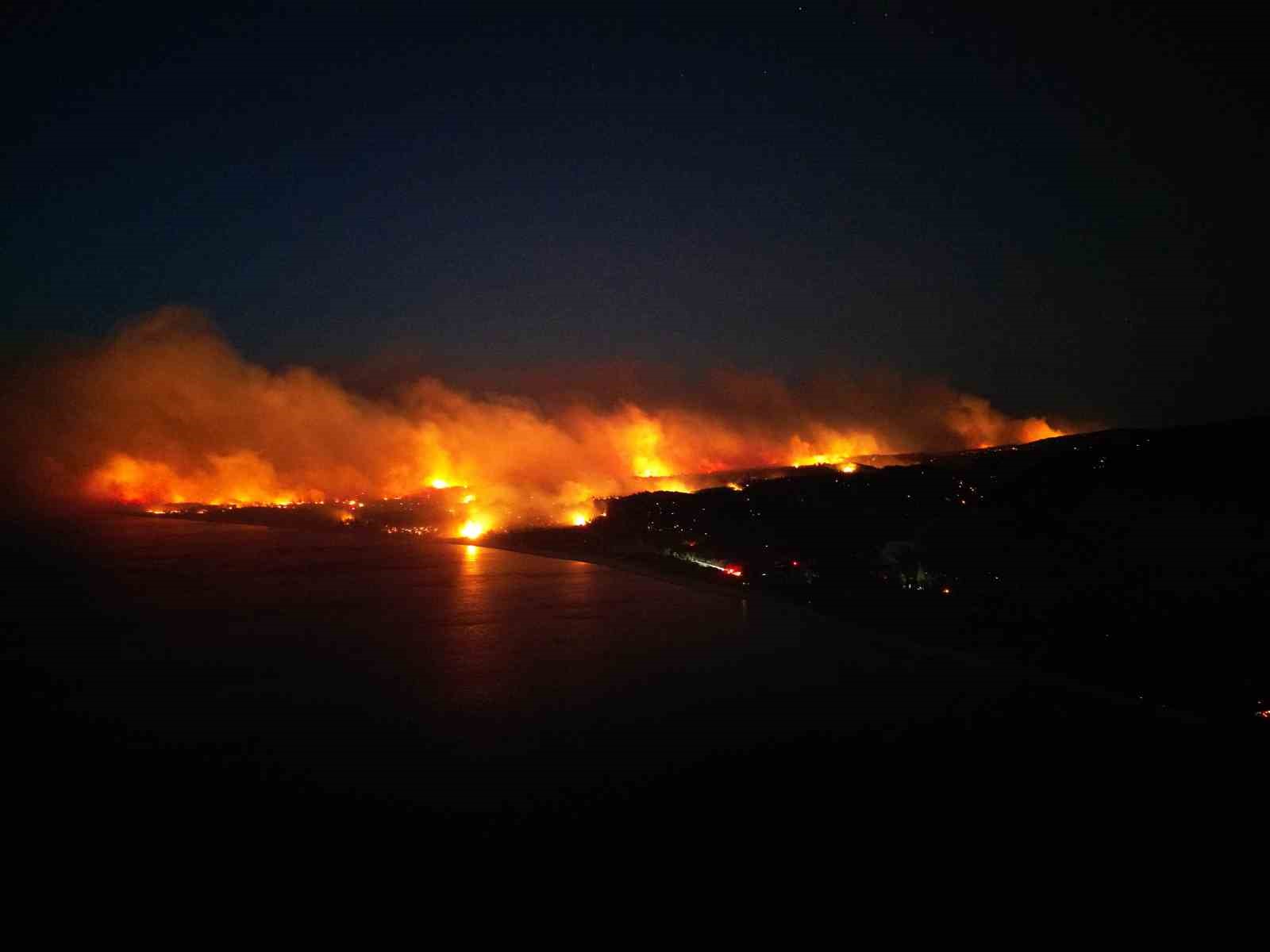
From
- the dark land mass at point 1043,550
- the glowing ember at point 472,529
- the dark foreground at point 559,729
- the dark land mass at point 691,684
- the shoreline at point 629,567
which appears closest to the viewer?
the dark foreground at point 559,729

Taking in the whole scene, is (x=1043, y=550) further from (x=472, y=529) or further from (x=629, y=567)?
(x=472, y=529)

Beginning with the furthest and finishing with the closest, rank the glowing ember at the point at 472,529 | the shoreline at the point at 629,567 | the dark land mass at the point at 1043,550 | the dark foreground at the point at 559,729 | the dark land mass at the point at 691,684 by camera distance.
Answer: the glowing ember at the point at 472,529 < the shoreline at the point at 629,567 < the dark land mass at the point at 1043,550 < the dark land mass at the point at 691,684 < the dark foreground at the point at 559,729

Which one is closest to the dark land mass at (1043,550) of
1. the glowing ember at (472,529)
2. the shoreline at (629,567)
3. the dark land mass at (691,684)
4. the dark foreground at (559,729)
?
the dark land mass at (691,684)

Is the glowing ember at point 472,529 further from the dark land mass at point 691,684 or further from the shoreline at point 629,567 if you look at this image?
the dark land mass at point 691,684

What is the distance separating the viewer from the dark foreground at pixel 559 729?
254 inches

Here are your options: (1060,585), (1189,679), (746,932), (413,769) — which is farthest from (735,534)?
(746,932)

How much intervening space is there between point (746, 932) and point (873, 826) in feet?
6.09

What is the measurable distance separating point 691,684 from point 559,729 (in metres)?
2.51

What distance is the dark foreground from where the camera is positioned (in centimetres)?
645

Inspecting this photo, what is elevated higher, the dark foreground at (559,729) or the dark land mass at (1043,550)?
the dark land mass at (1043,550)

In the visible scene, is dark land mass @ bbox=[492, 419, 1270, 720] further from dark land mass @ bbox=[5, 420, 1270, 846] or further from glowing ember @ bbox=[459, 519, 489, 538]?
glowing ember @ bbox=[459, 519, 489, 538]

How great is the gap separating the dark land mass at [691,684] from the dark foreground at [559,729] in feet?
0.14

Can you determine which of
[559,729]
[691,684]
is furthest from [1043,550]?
[559,729]

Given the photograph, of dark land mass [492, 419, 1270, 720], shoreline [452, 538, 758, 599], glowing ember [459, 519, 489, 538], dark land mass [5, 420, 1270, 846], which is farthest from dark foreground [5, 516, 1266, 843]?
glowing ember [459, 519, 489, 538]
